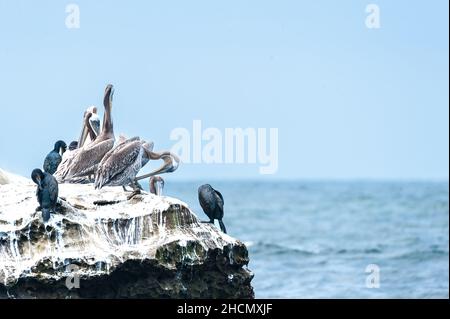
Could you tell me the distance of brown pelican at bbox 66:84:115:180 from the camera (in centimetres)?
2009

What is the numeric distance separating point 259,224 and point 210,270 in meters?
43.7

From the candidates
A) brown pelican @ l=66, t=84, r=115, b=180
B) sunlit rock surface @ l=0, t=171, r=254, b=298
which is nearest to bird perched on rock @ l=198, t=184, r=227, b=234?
sunlit rock surface @ l=0, t=171, r=254, b=298

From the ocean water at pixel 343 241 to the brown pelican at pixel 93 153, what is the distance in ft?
48.3

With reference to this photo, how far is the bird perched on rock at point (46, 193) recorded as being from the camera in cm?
1742

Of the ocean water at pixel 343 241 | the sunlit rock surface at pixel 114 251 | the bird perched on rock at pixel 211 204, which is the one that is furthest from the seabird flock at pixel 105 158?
the ocean water at pixel 343 241

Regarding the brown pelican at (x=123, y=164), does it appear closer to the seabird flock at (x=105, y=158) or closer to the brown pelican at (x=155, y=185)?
the seabird flock at (x=105, y=158)

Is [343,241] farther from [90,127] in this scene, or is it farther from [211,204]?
[211,204]

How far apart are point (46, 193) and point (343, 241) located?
38.3m

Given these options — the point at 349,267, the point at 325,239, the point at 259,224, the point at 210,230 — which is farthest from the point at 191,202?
the point at 210,230

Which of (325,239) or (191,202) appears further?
(191,202)
